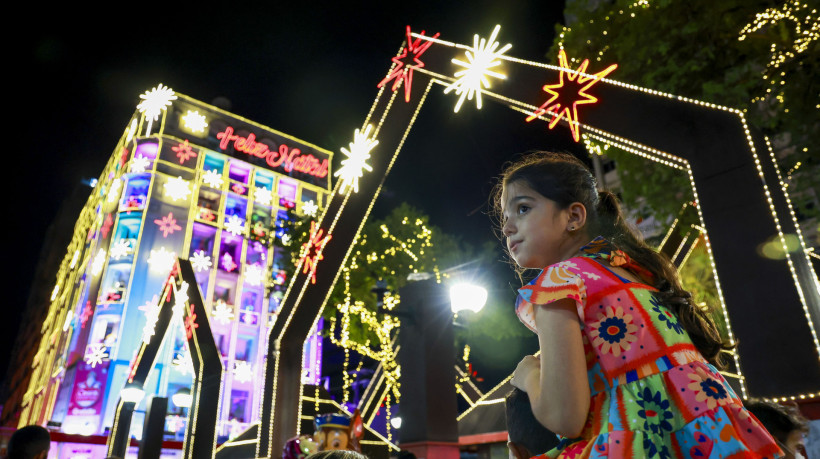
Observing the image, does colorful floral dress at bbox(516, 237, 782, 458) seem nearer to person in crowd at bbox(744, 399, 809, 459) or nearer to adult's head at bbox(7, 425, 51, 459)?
person in crowd at bbox(744, 399, 809, 459)

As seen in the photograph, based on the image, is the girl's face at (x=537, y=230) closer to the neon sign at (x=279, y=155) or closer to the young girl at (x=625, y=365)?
the young girl at (x=625, y=365)

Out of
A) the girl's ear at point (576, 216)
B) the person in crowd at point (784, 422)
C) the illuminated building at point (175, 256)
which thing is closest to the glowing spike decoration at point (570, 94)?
the person in crowd at point (784, 422)

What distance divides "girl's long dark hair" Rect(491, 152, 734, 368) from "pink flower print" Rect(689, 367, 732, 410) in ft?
0.70

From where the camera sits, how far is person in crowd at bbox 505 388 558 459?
4.43ft

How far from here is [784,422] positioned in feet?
8.52

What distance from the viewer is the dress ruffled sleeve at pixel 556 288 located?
1278 mm

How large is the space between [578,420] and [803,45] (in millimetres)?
9121

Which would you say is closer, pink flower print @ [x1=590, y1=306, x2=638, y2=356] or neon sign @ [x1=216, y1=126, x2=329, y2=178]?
pink flower print @ [x1=590, y1=306, x2=638, y2=356]

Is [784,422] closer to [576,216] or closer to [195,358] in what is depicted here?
[576,216]

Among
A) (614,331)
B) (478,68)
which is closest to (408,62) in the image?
(478,68)

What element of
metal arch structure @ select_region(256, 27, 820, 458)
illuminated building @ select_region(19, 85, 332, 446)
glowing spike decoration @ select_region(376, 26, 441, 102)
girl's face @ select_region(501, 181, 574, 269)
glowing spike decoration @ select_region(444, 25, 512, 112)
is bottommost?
girl's face @ select_region(501, 181, 574, 269)

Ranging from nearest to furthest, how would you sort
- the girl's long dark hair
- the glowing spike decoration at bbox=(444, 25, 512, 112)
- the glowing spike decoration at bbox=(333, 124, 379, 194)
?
the girl's long dark hair → the glowing spike decoration at bbox=(444, 25, 512, 112) → the glowing spike decoration at bbox=(333, 124, 379, 194)

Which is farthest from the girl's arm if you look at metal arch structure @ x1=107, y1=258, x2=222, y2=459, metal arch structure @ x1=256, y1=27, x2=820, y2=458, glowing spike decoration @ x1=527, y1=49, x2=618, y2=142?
metal arch structure @ x1=107, y1=258, x2=222, y2=459

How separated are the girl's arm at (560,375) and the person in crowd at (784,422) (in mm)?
1976
